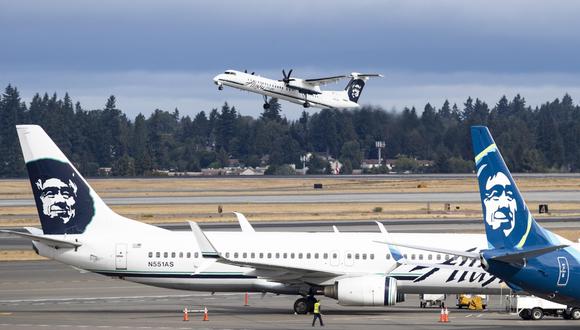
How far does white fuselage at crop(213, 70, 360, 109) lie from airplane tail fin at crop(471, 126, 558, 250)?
288 ft

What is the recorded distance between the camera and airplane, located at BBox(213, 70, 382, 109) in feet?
392

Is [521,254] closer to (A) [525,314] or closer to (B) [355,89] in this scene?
(A) [525,314]

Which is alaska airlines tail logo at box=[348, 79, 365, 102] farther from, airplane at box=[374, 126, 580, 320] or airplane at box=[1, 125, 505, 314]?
airplane at box=[374, 126, 580, 320]

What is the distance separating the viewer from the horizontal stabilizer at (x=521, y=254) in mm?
30609

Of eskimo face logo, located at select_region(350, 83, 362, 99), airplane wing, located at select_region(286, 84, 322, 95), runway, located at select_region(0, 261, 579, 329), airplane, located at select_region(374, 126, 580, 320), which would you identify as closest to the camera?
airplane, located at select_region(374, 126, 580, 320)

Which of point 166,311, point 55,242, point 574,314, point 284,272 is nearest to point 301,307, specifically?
point 284,272

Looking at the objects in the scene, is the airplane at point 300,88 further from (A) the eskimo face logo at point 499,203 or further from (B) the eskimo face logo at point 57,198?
(A) the eskimo face logo at point 499,203

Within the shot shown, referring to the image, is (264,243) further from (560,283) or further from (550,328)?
(560,283)

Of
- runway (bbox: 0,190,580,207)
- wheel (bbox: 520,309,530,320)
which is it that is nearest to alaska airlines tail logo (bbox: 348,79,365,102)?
runway (bbox: 0,190,580,207)

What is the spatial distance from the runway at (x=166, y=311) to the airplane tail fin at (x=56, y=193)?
132 inches

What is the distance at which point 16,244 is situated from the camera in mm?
72688

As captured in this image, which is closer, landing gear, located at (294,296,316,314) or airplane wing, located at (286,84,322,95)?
landing gear, located at (294,296,316,314)

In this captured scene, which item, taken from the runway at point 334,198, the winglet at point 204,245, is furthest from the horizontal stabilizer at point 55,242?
the runway at point 334,198

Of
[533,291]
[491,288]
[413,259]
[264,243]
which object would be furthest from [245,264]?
[533,291]
